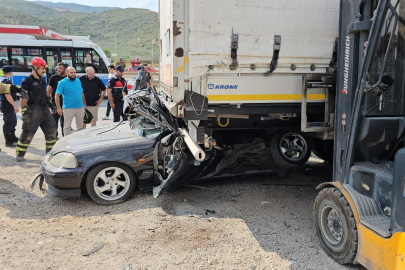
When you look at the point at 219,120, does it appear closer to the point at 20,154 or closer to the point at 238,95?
the point at 238,95

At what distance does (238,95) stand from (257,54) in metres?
0.53

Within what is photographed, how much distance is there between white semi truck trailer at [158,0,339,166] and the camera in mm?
3934

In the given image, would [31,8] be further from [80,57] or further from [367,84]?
[367,84]

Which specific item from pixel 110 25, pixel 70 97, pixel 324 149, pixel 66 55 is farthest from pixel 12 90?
pixel 110 25

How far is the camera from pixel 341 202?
9.77 feet

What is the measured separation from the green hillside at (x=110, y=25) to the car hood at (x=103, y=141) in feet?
232

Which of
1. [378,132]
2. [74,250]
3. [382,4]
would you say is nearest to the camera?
[382,4]

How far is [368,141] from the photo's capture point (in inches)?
115

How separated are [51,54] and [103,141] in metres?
15.4

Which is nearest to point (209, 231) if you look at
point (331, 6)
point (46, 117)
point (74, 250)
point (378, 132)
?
point (74, 250)

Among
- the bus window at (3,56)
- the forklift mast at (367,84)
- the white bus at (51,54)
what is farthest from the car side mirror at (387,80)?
the bus window at (3,56)

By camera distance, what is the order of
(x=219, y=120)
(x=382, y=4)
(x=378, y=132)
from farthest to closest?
(x=219, y=120), (x=378, y=132), (x=382, y=4)

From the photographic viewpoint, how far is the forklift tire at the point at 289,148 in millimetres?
5305

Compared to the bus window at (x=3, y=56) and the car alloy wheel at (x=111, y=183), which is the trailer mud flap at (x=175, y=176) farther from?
the bus window at (x=3, y=56)
